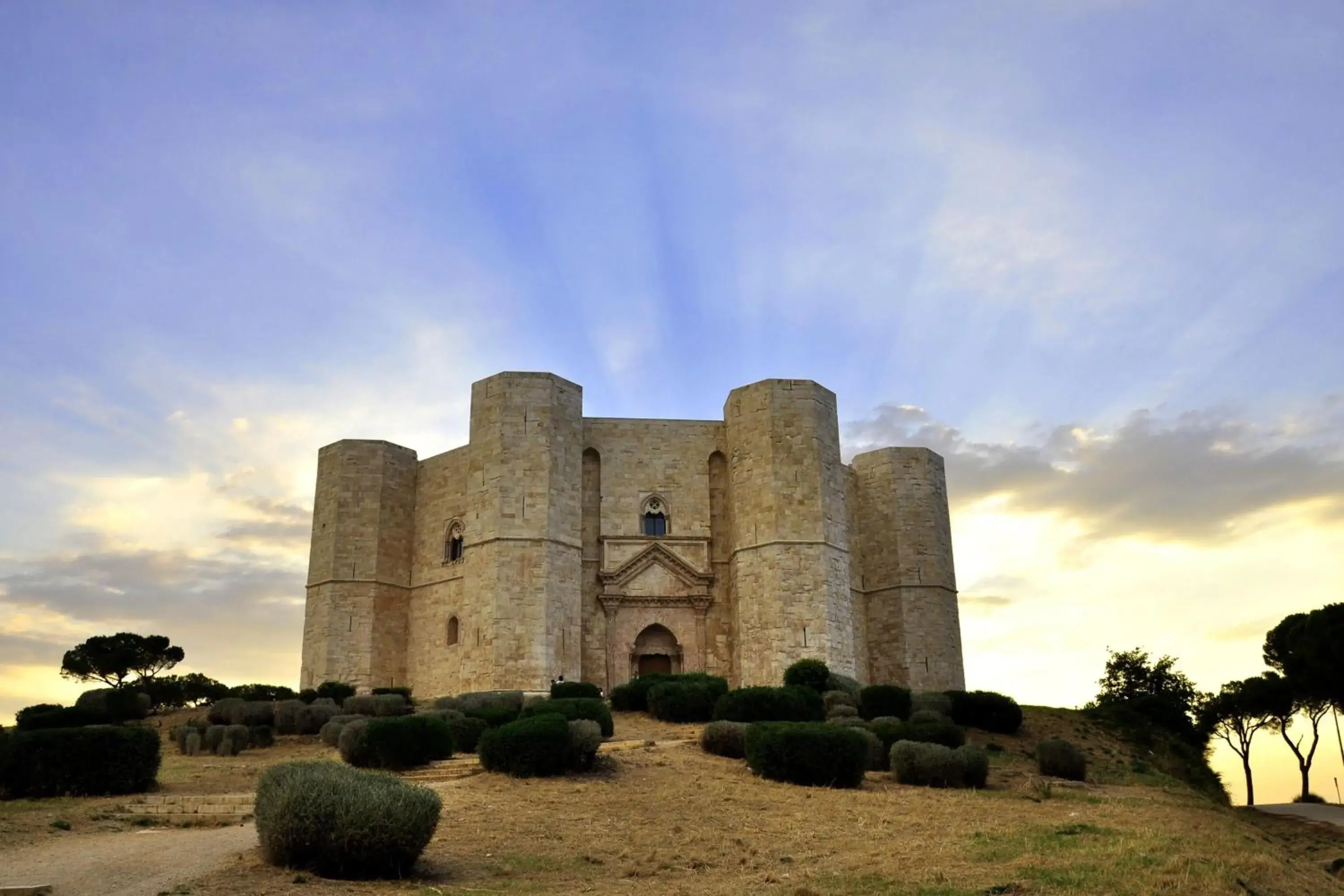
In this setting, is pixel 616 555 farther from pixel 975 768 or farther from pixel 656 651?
pixel 975 768

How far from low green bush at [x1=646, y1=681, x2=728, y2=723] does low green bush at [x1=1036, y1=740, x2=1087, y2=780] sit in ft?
21.9

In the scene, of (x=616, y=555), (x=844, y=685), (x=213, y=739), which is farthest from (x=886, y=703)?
(x=213, y=739)

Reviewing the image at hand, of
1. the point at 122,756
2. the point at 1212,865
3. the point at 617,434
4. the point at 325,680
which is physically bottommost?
the point at 1212,865

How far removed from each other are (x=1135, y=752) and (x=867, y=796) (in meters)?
11.4

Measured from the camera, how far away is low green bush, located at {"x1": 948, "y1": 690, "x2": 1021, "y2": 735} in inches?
926

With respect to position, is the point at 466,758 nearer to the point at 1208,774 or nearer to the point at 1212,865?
the point at 1212,865

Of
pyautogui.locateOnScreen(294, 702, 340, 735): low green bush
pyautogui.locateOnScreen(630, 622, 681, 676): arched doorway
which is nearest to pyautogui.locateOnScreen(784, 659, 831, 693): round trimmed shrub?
pyautogui.locateOnScreen(630, 622, 681, 676): arched doorway

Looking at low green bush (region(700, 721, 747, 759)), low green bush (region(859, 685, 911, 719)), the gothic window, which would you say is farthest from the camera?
the gothic window

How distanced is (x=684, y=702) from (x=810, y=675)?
14.8 feet

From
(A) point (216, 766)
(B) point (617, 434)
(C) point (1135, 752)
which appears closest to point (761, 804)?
(A) point (216, 766)

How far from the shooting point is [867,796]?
14484 mm

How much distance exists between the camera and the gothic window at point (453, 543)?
34.0 meters

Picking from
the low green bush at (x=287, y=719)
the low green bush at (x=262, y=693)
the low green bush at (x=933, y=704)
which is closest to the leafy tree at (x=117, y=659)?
the low green bush at (x=262, y=693)

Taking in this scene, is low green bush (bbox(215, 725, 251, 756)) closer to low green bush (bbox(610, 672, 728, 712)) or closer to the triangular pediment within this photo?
low green bush (bbox(610, 672, 728, 712))
